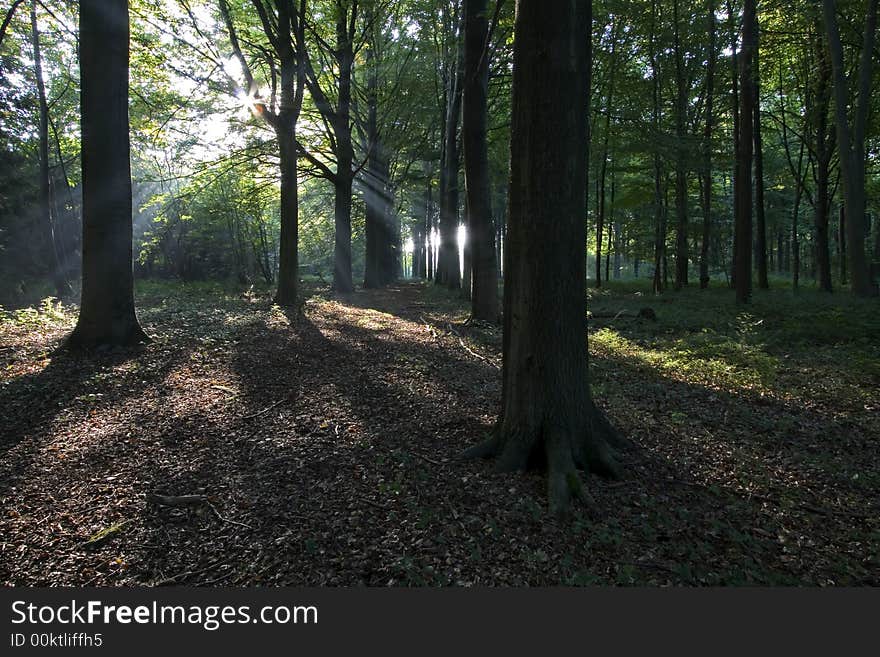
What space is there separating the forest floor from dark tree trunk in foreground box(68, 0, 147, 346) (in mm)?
678

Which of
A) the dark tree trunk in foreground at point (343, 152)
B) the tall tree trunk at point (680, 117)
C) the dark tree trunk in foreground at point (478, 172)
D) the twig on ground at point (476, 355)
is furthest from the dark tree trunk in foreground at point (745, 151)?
the dark tree trunk in foreground at point (343, 152)

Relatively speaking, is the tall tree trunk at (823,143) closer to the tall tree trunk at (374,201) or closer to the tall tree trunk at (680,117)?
the tall tree trunk at (680,117)

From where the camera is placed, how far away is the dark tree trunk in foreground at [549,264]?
11.9ft

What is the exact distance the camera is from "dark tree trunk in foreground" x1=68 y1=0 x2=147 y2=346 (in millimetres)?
7625

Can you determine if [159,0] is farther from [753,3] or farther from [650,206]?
[650,206]

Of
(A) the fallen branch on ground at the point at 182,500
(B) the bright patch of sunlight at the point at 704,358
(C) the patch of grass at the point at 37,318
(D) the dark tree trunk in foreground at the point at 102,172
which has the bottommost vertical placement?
(A) the fallen branch on ground at the point at 182,500

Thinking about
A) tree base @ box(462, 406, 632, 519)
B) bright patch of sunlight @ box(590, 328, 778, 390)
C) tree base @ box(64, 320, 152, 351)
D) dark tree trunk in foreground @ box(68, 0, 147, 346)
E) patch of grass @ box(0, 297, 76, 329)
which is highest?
dark tree trunk in foreground @ box(68, 0, 147, 346)

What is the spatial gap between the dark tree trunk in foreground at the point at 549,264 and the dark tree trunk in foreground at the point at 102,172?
23.3 feet

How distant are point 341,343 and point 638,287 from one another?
19507 mm

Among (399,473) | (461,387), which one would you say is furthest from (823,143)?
(399,473)

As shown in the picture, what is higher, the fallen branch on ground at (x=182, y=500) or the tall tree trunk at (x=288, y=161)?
the tall tree trunk at (x=288, y=161)

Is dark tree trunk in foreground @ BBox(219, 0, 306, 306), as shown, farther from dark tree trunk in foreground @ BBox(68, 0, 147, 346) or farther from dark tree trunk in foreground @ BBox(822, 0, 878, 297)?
dark tree trunk in foreground @ BBox(822, 0, 878, 297)

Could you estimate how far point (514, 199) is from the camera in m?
3.89

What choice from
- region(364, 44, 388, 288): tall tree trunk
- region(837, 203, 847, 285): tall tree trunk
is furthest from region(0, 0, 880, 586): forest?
region(837, 203, 847, 285): tall tree trunk
